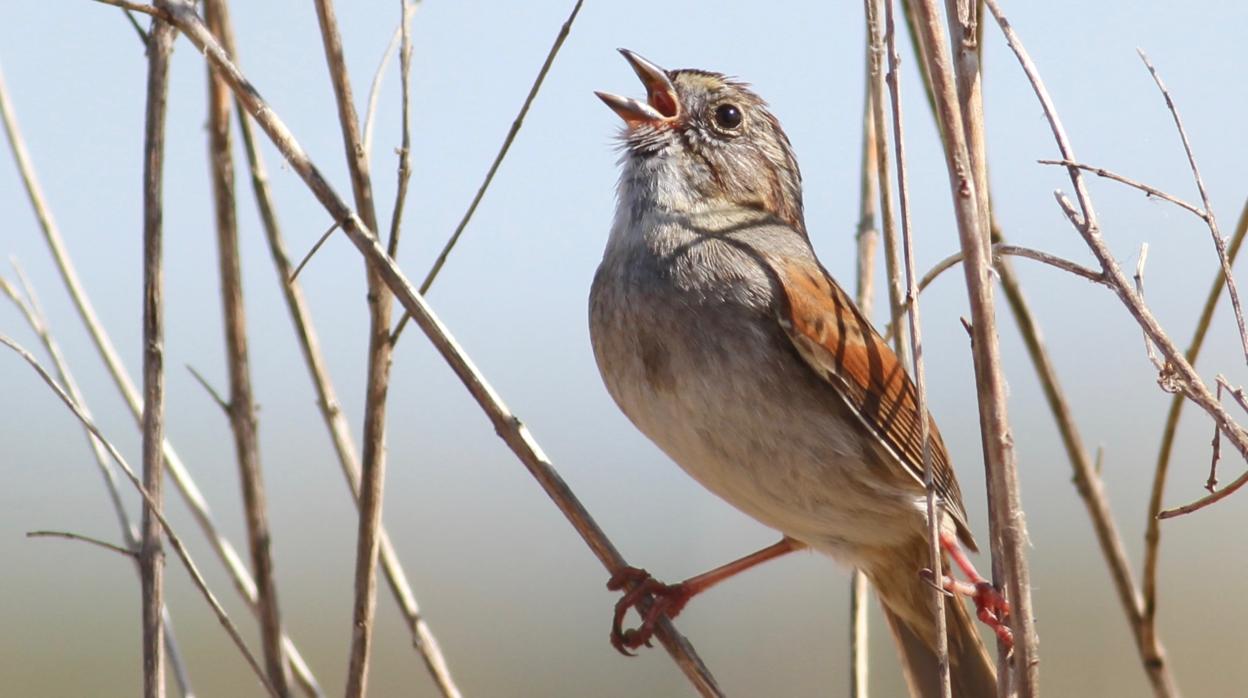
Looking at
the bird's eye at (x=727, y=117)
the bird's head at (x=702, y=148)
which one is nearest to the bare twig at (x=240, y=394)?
the bird's head at (x=702, y=148)

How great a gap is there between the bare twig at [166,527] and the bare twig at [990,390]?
4.06 feet

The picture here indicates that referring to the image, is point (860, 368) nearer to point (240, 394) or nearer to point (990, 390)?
point (990, 390)

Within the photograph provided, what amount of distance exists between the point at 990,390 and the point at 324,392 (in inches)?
54.8

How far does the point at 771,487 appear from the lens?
9.18 feet

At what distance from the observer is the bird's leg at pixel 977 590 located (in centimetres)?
265

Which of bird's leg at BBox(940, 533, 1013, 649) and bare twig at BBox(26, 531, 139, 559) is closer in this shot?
bare twig at BBox(26, 531, 139, 559)

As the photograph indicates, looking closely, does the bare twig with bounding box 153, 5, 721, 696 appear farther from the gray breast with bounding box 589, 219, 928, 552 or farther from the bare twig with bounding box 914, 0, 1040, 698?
the bare twig with bounding box 914, 0, 1040, 698

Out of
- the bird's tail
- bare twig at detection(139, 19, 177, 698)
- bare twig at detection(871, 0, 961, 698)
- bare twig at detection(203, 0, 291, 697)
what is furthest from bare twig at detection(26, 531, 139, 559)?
the bird's tail

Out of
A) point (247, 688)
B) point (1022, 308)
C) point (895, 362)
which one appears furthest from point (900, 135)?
point (247, 688)

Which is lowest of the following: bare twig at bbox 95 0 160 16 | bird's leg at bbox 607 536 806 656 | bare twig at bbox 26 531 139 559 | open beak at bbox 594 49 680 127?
bird's leg at bbox 607 536 806 656

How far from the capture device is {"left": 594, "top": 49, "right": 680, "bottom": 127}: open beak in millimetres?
3209

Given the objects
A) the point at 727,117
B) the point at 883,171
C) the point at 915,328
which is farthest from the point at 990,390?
the point at 727,117

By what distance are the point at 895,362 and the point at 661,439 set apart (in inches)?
25.2

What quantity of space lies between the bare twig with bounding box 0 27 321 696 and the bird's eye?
1.56 m
